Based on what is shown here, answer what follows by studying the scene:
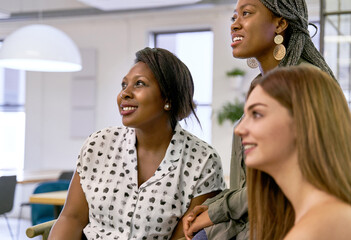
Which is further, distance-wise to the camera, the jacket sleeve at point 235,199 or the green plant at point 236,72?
the green plant at point 236,72

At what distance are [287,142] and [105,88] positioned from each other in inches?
329

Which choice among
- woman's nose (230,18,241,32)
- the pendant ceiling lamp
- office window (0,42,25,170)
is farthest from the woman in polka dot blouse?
office window (0,42,25,170)

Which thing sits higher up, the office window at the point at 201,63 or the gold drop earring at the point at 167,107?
the office window at the point at 201,63

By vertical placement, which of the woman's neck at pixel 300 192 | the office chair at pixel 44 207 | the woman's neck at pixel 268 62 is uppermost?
the woman's neck at pixel 268 62

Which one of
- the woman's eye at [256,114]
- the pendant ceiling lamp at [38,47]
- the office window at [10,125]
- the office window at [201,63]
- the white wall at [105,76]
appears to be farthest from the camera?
the office window at [10,125]

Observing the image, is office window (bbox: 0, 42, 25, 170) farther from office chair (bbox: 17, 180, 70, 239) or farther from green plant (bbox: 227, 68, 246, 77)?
office chair (bbox: 17, 180, 70, 239)

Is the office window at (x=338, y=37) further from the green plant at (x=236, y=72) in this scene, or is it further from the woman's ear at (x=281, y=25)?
the woman's ear at (x=281, y=25)

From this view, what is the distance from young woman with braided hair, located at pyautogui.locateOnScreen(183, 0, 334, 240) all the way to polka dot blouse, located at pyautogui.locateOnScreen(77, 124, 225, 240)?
1.06ft

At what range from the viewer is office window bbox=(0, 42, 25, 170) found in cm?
988

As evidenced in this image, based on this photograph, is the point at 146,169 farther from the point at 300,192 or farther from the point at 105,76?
the point at 105,76

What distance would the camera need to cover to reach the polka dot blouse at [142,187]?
2348mm

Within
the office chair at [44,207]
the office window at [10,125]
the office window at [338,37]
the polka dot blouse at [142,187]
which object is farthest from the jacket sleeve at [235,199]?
the office window at [10,125]

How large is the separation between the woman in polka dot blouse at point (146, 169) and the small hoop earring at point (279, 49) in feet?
2.07

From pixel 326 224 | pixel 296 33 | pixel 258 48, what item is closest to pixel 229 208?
pixel 258 48
